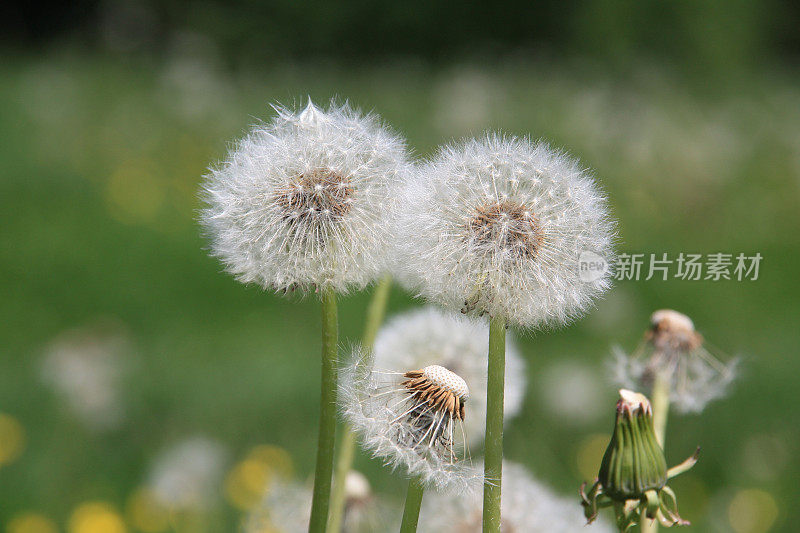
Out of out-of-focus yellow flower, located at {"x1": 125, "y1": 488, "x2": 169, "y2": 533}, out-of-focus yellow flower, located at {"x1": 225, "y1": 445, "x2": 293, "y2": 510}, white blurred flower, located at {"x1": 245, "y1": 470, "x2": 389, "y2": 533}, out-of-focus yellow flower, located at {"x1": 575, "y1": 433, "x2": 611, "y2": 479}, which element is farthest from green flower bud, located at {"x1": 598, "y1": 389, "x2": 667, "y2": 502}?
out-of-focus yellow flower, located at {"x1": 575, "y1": 433, "x2": 611, "y2": 479}

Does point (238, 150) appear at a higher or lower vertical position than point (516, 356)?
higher

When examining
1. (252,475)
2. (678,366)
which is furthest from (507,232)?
(252,475)

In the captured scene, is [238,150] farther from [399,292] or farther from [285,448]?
[399,292]

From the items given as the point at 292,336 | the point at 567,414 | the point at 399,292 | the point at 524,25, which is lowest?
the point at 567,414

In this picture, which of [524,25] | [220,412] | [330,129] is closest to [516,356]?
[330,129]

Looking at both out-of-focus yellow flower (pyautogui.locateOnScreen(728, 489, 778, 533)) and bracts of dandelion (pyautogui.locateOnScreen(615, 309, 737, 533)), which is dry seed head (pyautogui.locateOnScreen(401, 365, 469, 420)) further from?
out-of-focus yellow flower (pyautogui.locateOnScreen(728, 489, 778, 533))

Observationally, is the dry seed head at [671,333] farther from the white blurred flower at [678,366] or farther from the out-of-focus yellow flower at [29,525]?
the out-of-focus yellow flower at [29,525]
